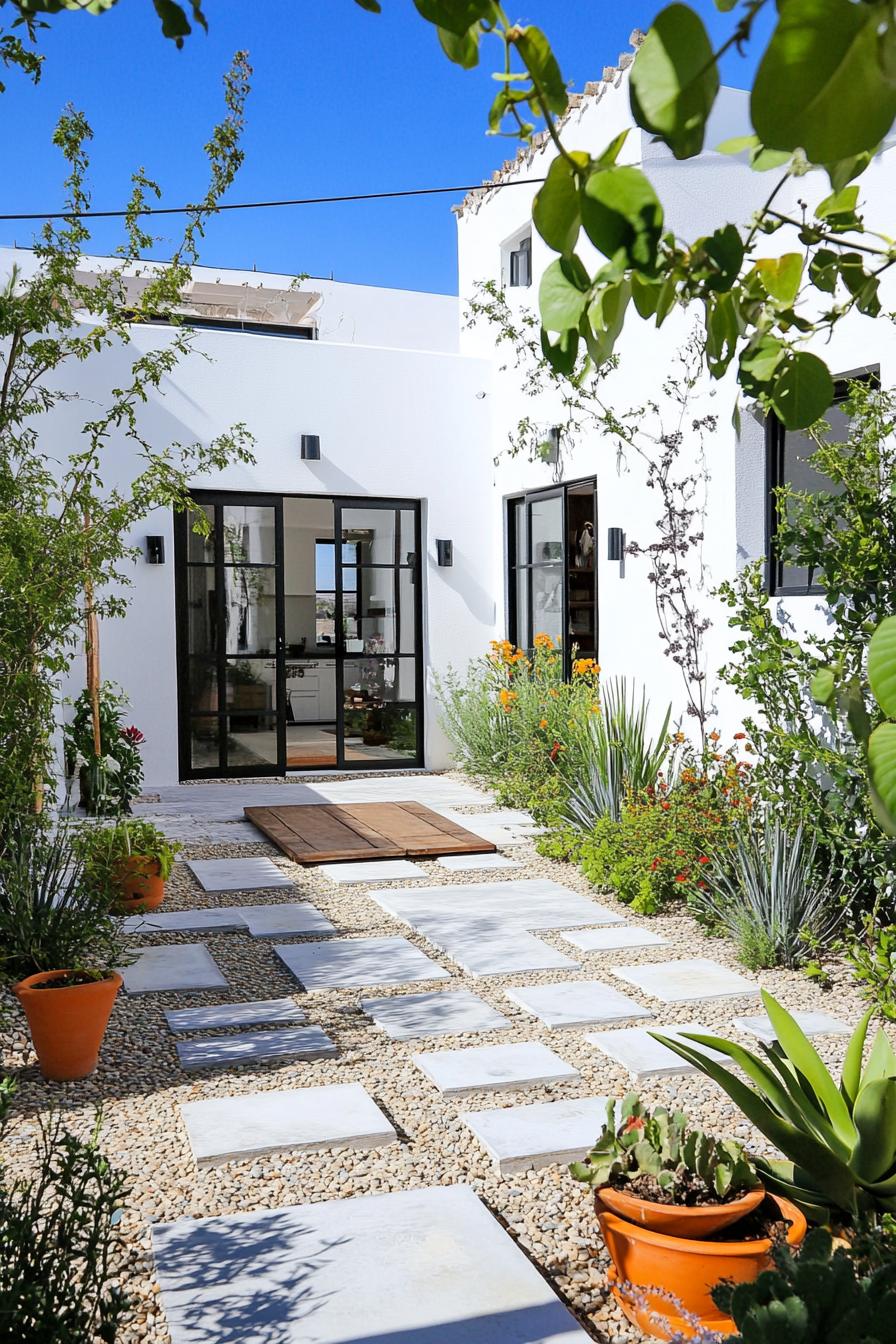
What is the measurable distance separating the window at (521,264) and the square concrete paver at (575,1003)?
669 centimetres

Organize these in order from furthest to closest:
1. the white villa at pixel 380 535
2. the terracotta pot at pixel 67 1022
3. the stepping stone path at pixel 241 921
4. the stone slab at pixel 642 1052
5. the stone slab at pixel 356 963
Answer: the white villa at pixel 380 535
the stepping stone path at pixel 241 921
the stone slab at pixel 356 963
the stone slab at pixel 642 1052
the terracotta pot at pixel 67 1022

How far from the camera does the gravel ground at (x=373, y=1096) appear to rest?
266 cm

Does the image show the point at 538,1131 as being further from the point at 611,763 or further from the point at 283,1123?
the point at 611,763

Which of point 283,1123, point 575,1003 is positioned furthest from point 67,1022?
point 575,1003

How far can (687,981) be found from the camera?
4562mm

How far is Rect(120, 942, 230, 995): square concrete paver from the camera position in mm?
4469

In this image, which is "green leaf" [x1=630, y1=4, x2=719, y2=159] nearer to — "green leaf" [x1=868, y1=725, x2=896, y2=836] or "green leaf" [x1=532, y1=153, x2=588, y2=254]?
"green leaf" [x1=532, y1=153, x2=588, y2=254]

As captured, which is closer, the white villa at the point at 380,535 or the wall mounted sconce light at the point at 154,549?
the white villa at the point at 380,535

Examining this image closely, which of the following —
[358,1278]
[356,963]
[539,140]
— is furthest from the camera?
[539,140]

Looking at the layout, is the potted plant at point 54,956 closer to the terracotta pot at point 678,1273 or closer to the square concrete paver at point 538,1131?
the square concrete paver at point 538,1131

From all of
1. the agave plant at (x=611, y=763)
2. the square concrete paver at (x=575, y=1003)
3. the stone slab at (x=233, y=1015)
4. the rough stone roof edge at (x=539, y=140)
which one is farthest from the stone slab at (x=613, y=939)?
the rough stone roof edge at (x=539, y=140)

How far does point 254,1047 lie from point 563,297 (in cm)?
361

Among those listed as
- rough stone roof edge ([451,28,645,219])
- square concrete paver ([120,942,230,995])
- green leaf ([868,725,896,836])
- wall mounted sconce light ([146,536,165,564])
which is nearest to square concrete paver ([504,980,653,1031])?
square concrete paver ([120,942,230,995])

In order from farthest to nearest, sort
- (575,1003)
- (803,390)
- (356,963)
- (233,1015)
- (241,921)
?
(241,921) < (356,963) < (575,1003) < (233,1015) < (803,390)
